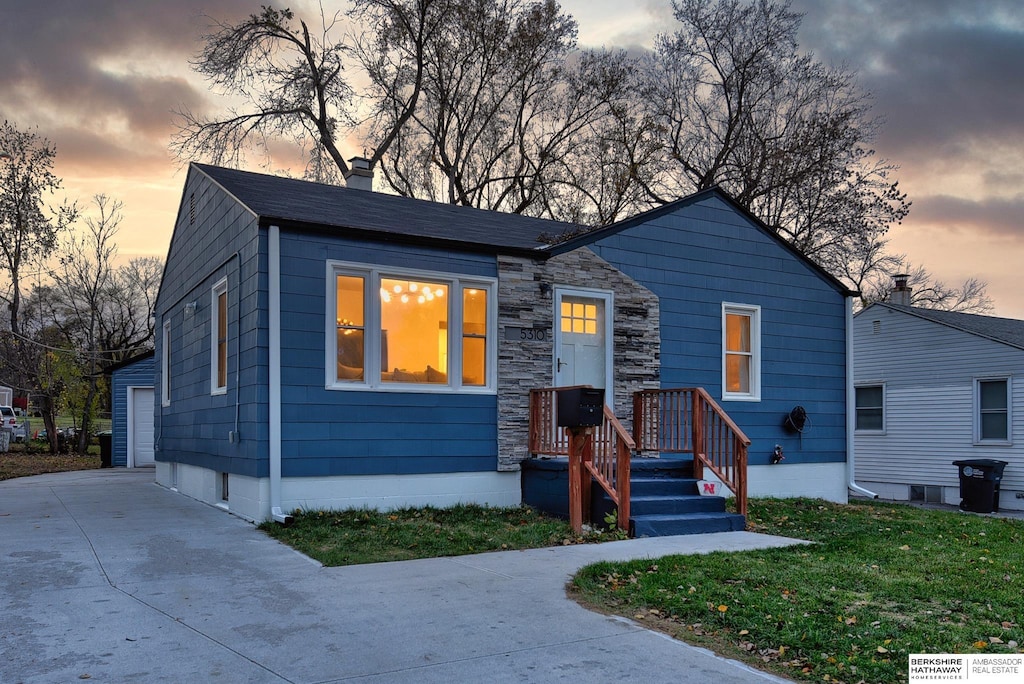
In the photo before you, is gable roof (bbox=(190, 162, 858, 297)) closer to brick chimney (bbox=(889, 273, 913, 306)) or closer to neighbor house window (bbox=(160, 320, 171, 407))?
neighbor house window (bbox=(160, 320, 171, 407))

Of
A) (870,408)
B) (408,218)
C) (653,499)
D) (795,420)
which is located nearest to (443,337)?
(408,218)

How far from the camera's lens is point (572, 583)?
5746mm

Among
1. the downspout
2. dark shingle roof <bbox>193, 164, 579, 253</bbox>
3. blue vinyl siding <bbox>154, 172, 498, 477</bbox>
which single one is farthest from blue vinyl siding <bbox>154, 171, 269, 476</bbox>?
the downspout

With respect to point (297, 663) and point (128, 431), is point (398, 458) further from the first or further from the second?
point (128, 431)

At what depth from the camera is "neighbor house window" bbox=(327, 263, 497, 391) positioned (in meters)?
8.73

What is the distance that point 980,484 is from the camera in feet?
51.9

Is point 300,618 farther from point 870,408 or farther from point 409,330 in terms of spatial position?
point 870,408

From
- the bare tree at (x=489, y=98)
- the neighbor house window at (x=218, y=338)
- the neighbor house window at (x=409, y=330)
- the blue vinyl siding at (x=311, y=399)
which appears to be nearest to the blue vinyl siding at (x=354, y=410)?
the blue vinyl siding at (x=311, y=399)

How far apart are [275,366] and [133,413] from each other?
1403cm

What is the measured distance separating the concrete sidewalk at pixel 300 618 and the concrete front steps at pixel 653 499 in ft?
1.20

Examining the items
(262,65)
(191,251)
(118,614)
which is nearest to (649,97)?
(262,65)

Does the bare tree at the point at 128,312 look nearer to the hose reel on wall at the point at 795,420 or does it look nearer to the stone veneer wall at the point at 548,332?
the stone veneer wall at the point at 548,332

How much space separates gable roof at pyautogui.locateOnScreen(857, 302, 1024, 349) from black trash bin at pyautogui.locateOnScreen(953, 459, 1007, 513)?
96.5 inches

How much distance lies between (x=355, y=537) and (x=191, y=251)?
21.6ft
